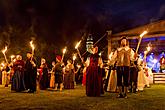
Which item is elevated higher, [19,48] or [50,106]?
[19,48]

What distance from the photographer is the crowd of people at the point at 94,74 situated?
1038 centimetres

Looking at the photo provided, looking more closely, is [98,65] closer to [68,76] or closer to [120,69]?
[120,69]

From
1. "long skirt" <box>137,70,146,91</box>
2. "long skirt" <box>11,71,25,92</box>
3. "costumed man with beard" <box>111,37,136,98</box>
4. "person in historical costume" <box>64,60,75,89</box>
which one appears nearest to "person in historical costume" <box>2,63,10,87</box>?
"person in historical costume" <box>64,60,75,89</box>

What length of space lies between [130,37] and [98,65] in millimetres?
15867

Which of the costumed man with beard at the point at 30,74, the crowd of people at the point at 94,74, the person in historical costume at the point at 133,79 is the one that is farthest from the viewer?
the costumed man with beard at the point at 30,74

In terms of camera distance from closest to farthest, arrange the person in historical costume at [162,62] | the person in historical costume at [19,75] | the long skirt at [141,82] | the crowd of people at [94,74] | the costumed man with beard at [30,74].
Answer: the crowd of people at [94,74]
the costumed man with beard at [30,74]
the person in historical costume at [19,75]
the long skirt at [141,82]
the person in historical costume at [162,62]

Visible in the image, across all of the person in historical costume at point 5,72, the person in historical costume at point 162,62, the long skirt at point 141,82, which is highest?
the person in historical costume at point 162,62

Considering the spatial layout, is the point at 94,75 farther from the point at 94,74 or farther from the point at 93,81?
the point at 93,81

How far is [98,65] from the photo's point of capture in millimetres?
11117

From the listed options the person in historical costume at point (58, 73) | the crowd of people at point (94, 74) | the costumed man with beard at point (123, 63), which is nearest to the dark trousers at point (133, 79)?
the crowd of people at point (94, 74)

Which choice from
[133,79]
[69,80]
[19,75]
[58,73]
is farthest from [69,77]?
[133,79]

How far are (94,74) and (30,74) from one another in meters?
3.64

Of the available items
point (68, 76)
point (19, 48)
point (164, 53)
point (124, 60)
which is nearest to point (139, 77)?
point (68, 76)

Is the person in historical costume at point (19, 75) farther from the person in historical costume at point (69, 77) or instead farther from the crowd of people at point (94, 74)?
the person in historical costume at point (69, 77)
